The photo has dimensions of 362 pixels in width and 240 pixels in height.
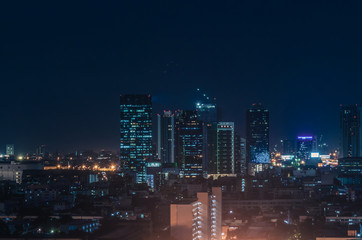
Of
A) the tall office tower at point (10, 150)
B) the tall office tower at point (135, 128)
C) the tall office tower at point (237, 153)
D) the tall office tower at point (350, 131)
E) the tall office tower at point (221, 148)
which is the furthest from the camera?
the tall office tower at point (350, 131)

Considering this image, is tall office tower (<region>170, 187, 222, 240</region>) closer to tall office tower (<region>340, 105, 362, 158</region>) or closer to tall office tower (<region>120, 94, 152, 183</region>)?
tall office tower (<region>120, 94, 152, 183</region>)

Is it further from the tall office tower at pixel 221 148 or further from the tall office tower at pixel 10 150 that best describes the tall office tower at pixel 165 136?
the tall office tower at pixel 10 150

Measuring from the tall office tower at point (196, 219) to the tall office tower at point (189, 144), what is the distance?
17306 millimetres

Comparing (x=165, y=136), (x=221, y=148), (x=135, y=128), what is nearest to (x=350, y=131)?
(x=221, y=148)

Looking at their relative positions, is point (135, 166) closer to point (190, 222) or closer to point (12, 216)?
point (12, 216)

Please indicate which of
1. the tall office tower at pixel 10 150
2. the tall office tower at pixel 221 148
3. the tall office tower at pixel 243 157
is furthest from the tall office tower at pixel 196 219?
the tall office tower at pixel 10 150

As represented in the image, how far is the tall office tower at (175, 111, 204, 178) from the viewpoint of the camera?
28492mm

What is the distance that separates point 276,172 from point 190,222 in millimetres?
23105

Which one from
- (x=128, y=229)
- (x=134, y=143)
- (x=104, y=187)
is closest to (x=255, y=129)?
(x=134, y=143)

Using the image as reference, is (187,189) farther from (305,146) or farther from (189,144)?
(305,146)

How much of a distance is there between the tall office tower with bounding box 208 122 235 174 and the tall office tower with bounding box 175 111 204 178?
1714 millimetres

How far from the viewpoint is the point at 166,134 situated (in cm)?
3597

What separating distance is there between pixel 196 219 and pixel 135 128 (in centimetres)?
2082

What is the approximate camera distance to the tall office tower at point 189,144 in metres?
28.5
